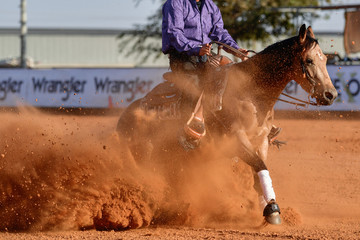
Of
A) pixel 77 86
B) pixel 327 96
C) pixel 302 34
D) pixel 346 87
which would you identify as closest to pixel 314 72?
pixel 327 96

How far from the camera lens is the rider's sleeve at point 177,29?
8.41 m

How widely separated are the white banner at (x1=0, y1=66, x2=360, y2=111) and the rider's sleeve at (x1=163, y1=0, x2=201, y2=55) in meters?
12.6

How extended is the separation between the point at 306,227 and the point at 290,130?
9.72 metres

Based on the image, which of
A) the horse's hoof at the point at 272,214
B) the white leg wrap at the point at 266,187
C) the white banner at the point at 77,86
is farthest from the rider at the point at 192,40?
the white banner at the point at 77,86

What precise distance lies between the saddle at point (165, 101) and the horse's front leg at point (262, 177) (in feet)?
4.11

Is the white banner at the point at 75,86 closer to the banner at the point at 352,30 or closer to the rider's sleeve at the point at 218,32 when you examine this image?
the banner at the point at 352,30

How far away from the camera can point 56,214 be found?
8.01m

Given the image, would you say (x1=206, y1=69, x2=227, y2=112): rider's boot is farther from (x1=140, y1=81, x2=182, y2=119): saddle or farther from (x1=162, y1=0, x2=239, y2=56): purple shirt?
(x1=140, y1=81, x2=182, y2=119): saddle

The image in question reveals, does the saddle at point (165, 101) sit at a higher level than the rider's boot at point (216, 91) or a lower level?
lower

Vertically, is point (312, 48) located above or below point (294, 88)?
above

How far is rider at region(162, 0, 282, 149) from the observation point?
8375 mm

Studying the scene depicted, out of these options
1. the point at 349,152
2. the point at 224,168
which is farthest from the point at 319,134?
the point at 224,168

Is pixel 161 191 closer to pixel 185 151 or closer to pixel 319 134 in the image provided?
pixel 185 151

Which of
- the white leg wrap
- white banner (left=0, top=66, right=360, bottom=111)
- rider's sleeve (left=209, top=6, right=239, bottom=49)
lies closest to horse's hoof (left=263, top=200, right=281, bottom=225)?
the white leg wrap
